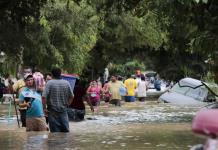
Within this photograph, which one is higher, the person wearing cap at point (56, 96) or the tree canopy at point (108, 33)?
the tree canopy at point (108, 33)

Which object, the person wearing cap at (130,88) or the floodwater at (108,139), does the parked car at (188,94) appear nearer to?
the person wearing cap at (130,88)

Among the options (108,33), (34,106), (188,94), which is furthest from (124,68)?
(34,106)

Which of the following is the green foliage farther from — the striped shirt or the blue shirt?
the striped shirt

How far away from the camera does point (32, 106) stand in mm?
13234

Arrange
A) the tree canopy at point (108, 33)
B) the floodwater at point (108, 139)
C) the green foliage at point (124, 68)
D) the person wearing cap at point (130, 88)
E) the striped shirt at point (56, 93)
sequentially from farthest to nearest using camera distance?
the green foliage at point (124, 68)
the person wearing cap at point (130, 88)
the striped shirt at point (56, 93)
the floodwater at point (108, 139)
the tree canopy at point (108, 33)

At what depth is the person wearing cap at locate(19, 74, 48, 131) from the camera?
13242 mm

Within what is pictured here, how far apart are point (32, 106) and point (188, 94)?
18476 mm

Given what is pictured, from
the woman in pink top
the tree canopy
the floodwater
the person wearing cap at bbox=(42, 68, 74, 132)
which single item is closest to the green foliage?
the tree canopy

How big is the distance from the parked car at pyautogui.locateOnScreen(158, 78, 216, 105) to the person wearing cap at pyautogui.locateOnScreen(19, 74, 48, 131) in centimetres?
1656

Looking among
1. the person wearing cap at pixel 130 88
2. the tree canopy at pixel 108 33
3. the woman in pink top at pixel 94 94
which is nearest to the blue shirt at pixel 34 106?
the tree canopy at pixel 108 33

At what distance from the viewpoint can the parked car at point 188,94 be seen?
29797mm

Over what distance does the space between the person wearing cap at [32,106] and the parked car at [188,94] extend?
16.6m

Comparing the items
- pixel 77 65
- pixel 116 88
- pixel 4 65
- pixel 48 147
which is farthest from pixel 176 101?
pixel 48 147

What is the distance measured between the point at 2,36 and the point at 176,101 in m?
16.7
